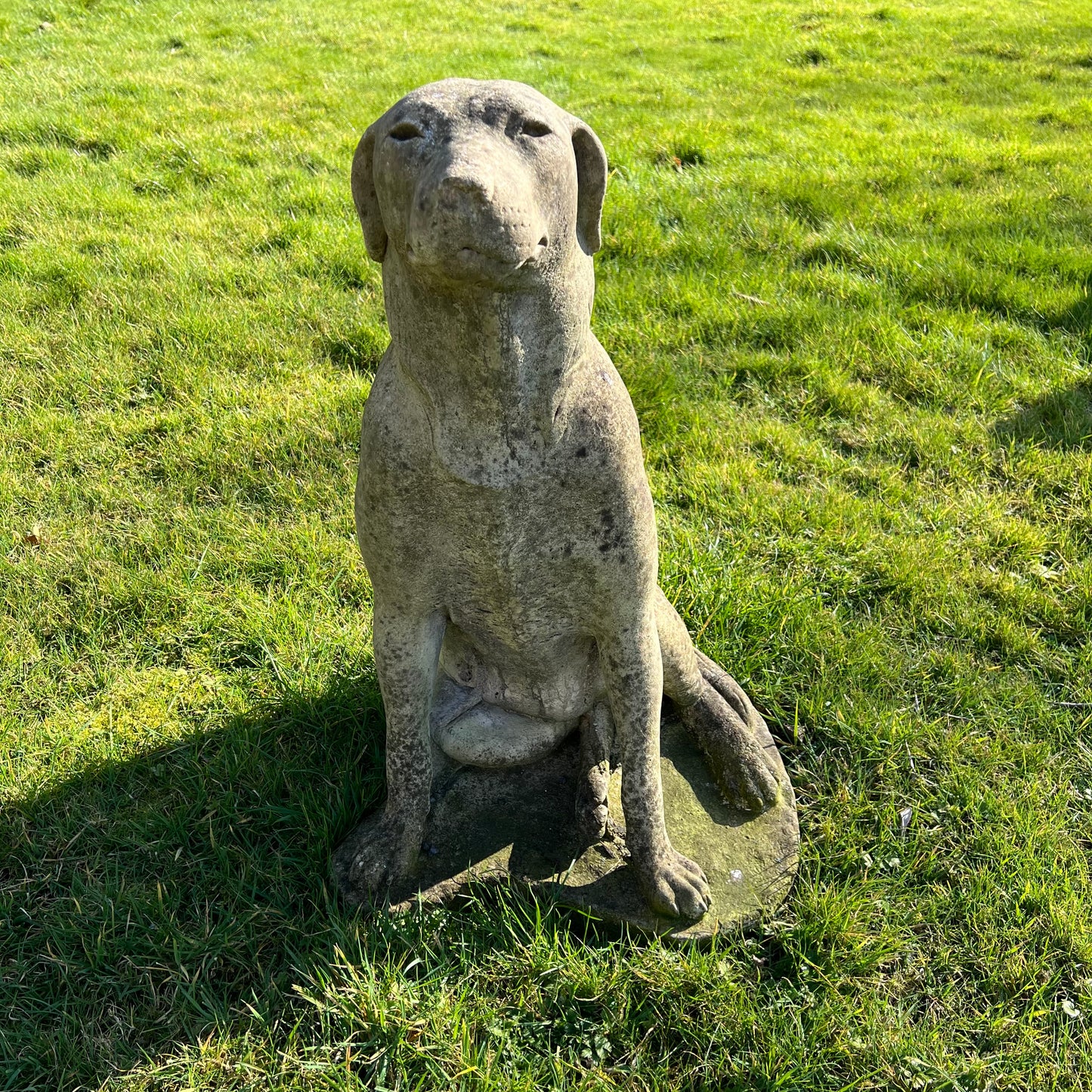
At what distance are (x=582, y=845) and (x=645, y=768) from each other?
0.37 metres

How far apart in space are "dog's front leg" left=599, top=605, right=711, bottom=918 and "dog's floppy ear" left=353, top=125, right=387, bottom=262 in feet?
3.08

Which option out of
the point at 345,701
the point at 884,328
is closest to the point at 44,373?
the point at 345,701

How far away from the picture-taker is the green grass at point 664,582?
2264 mm

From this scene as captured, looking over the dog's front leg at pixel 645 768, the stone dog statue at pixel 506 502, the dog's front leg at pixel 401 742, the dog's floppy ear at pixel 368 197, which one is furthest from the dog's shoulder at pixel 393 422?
the dog's front leg at pixel 645 768

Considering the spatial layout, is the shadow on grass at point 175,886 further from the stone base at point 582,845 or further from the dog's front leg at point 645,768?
the dog's front leg at point 645,768

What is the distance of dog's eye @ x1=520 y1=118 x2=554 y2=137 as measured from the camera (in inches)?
62.7

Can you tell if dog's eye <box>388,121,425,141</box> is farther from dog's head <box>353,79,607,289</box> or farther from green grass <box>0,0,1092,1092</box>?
green grass <box>0,0,1092,1092</box>

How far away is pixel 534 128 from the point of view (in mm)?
1606

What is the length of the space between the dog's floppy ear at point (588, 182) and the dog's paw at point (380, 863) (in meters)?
1.48

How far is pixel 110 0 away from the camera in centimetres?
945

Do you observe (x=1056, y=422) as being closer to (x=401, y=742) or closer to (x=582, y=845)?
(x=582, y=845)

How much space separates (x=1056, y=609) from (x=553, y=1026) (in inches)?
93.6

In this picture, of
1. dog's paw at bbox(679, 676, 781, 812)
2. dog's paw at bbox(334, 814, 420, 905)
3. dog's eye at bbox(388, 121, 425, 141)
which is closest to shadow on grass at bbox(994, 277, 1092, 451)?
dog's paw at bbox(679, 676, 781, 812)

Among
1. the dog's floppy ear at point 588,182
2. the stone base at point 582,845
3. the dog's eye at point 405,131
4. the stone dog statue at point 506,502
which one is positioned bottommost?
the stone base at point 582,845
